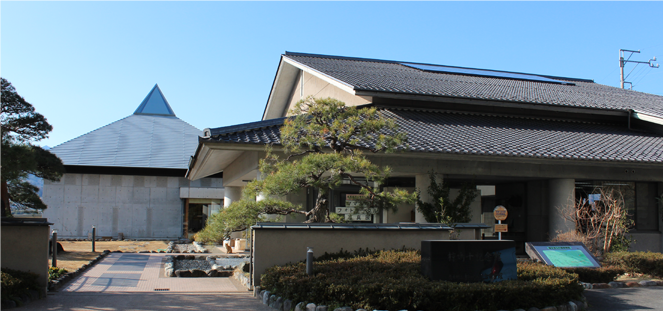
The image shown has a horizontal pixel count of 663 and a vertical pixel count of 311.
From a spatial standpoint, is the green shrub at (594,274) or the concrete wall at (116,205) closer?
the green shrub at (594,274)

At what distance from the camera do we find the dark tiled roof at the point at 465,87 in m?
18.4

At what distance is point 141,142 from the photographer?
35.8m

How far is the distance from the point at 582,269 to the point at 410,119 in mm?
7517

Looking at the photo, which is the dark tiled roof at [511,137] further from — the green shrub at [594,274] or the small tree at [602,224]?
the green shrub at [594,274]

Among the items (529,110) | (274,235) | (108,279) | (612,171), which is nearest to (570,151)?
(612,171)

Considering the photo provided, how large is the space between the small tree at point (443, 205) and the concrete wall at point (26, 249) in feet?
30.2

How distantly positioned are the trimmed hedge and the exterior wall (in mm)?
10252

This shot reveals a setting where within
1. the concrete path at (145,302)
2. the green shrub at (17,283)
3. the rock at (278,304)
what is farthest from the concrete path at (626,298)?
the green shrub at (17,283)

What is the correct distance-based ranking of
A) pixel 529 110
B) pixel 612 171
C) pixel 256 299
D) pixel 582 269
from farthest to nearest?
pixel 529 110 → pixel 612 171 → pixel 582 269 → pixel 256 299

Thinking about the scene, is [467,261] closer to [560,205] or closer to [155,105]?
[560,205]

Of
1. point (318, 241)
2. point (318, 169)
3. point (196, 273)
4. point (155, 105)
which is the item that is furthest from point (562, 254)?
point (155, 105)

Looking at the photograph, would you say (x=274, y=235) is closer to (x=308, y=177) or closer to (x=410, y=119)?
(x=308, y=177)

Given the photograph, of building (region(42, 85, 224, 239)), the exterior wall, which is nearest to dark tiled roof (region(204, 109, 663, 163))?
the exterior wall

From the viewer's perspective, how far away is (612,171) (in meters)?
16.3
